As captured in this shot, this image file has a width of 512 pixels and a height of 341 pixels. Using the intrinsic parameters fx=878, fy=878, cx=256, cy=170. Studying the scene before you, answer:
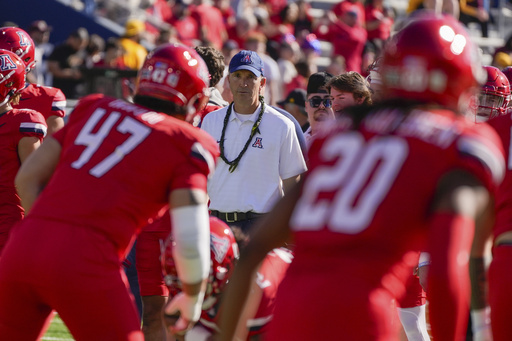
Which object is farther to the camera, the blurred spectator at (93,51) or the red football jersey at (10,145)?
the blurred spectator at (93,51)

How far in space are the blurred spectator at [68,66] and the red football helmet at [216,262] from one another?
9.27m

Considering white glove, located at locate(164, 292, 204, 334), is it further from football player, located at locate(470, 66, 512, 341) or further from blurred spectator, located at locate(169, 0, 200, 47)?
blurred spectator, located at locate(169, 0, 200, 47)

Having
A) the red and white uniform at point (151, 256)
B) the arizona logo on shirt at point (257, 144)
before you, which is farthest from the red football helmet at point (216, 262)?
the red and white uniform at point (151, 256)

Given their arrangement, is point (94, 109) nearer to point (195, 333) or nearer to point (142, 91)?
point (142, 91)

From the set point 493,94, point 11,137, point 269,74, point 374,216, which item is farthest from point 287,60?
point 374,216

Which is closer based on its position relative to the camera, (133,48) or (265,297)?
(265,297)

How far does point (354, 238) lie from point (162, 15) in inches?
580

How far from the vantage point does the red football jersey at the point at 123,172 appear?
3.54m

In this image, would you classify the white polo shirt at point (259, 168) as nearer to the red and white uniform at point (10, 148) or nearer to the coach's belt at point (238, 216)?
the coach's belt at point (238, 216)

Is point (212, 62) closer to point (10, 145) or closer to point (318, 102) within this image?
point (318, 102)

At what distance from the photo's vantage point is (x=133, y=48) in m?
13.1

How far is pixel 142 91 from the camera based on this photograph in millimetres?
3855

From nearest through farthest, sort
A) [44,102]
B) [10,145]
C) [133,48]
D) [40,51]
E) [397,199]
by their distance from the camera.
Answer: [397,199]
[10,145]
[44,102]
[133,48]
[40,51]

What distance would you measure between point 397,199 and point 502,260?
4.30 ft
